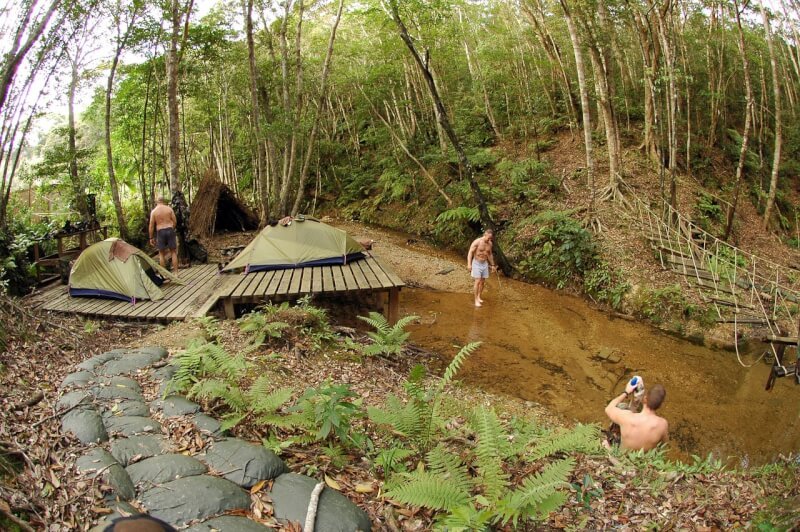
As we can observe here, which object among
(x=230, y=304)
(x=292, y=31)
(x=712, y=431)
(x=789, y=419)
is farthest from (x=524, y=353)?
(x=292, y=31)

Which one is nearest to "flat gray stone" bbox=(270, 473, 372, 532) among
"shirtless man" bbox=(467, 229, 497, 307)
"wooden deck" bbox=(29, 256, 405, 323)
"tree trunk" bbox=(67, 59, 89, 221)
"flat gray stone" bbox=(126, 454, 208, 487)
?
"flat gray stone" bbox=(126, 454, 208, 487)

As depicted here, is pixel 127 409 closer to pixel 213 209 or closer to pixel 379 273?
pixel 379 273

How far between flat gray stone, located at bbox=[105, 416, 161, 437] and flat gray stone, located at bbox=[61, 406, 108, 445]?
0.18 feet

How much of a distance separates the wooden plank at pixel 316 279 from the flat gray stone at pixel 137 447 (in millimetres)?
4341

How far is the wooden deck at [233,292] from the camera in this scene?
6926 millimetres

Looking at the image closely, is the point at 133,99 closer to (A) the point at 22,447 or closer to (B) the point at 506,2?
(B) the point at 506,2

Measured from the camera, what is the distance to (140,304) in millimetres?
7348

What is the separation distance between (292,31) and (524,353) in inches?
653

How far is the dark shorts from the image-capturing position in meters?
9.20

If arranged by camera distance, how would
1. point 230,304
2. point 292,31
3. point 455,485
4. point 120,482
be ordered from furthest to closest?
point 292,31, point 230,304, point 455,485, point 120,482

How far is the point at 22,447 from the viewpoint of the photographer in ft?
8.07

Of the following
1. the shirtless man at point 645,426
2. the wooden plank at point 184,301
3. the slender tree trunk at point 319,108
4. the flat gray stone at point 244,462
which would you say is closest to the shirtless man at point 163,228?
the wooden plank at point 184,301

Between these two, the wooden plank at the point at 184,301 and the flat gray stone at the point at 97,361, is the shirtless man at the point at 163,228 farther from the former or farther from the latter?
the flat gray stone at the point at 97,361

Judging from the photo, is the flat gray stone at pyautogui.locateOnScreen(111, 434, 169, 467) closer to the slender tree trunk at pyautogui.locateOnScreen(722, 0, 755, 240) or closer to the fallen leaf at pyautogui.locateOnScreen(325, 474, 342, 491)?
the fallen leaf at pyautogui.locateOnScreen(325, 474, 342, 491)
